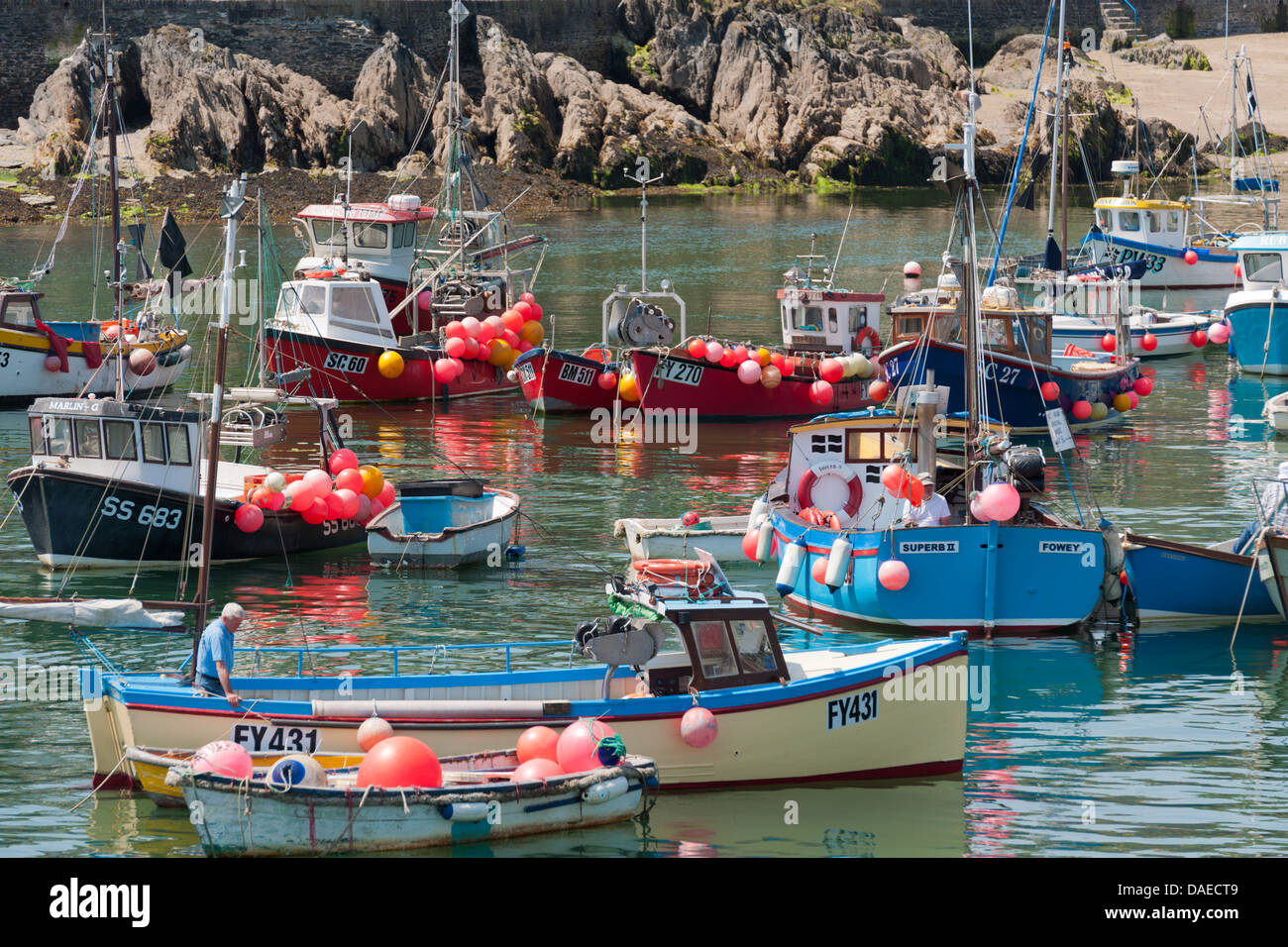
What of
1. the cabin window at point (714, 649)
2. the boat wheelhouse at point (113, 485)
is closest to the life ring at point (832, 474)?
the cabin window at point (714, 649)

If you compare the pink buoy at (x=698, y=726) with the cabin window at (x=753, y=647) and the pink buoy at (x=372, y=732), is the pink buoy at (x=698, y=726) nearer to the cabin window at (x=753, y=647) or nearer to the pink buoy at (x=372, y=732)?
the cabin window at (x=753, y=647)

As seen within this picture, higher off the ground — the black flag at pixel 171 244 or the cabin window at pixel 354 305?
the black flag at pixel 171 244

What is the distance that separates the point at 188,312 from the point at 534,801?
114 feet

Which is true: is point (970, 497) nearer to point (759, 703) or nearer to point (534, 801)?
point (759, 703)

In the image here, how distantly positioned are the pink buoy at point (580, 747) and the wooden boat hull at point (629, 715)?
0.37 m

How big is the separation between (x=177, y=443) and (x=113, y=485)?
110 cm

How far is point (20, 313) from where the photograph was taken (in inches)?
1468

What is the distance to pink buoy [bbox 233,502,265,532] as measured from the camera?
23.6m

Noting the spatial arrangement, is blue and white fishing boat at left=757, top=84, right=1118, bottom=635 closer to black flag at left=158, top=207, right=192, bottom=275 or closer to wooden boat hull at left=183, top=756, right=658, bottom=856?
wooden boat hull at left=183, top=756, right=658, bottom=856

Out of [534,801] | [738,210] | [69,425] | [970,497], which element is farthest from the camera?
[738,210]

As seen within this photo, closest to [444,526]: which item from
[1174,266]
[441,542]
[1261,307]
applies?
[441,542]

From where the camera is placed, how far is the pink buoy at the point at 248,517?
23578 mm

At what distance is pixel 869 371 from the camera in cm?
3619
